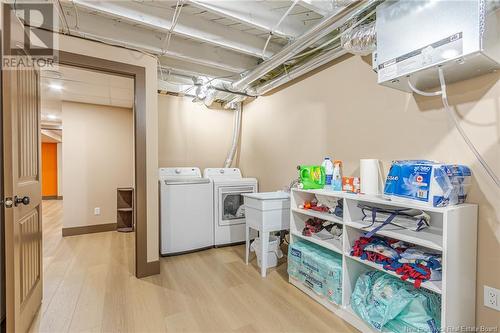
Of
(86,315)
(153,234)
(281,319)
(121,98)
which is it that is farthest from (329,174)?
(121,98)

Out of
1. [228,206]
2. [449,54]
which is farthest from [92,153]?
[449,54]

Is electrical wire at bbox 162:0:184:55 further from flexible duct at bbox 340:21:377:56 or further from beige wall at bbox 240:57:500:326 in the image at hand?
beige wall at bbox 240:57:500:326

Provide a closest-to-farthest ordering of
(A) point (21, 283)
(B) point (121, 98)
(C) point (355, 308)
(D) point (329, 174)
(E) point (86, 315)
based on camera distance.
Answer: (A) point (21, 283)
(C) point (355, 308)
(E) point (86, 315)
(D) point (329, 174)
(B) point (121, 98)

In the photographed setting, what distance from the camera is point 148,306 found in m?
1.97

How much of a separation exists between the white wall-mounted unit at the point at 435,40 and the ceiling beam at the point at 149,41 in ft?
5.63

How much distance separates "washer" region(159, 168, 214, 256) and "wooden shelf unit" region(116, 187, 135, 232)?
146 centimetres

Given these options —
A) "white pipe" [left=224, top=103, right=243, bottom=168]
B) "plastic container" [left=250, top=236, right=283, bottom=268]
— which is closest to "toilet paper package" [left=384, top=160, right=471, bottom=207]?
"plastic container" [left=250, top=236, right=283, bottom=268]

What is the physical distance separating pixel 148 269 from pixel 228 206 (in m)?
1.28

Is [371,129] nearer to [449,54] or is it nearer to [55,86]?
[449,54]

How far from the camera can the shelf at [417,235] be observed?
1.39 metres

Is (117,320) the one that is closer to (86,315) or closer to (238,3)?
(86,315)

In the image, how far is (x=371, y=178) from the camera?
1.92 metres

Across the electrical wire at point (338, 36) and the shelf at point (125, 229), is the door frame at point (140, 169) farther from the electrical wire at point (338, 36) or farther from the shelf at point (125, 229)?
the shelf at point (125, 229)

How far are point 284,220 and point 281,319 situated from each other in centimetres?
98
